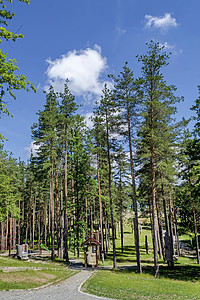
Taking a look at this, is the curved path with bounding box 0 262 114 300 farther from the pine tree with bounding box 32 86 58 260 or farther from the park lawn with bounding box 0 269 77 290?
the pine tree with bounding box 32 86 58 260

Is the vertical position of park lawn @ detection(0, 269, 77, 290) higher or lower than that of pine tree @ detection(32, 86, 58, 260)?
lower

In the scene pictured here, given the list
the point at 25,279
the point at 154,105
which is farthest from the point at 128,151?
the point at 25,279

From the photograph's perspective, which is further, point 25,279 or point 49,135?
point 49,135

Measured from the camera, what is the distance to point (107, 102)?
23750 mm

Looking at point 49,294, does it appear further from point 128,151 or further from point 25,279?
point 128,151

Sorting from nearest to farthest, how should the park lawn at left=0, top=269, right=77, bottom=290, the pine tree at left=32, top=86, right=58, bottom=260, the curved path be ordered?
the curved path < the park lawn at left=0, top=269, right=77, bottom=290 < the pine tree at left=32, top=86, right=58, bottom=260

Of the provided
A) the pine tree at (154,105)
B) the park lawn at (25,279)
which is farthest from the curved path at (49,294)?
the pine tree at (154,105)

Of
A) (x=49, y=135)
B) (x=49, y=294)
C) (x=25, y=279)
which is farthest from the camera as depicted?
(x=49, y=135)

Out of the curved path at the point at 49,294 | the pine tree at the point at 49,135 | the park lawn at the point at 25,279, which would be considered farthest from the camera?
the pine tree at the point at 49,135

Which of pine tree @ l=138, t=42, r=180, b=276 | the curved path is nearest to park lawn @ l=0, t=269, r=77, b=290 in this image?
the curved path

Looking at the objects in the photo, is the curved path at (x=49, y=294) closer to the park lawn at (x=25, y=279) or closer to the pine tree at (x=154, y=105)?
the park lawn at (x=25, y=279)

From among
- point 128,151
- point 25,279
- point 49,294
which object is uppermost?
point 128,151

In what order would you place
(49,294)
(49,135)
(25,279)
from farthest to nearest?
(49,135) < (25,279) < (49,294)

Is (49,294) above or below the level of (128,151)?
below
